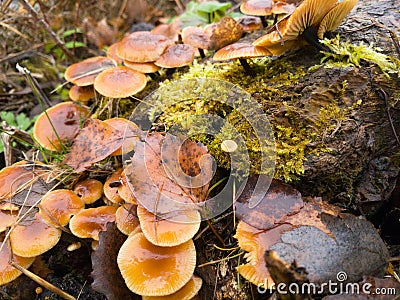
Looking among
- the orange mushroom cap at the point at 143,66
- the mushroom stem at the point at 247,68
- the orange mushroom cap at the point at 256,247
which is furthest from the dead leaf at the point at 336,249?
the orange mushroom cap at the point at 143,66

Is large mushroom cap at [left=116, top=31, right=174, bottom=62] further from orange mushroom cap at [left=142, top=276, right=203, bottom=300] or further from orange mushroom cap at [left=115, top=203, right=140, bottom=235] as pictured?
orange mushroom cap at [left=142, top=276, right=203, bottom=300]

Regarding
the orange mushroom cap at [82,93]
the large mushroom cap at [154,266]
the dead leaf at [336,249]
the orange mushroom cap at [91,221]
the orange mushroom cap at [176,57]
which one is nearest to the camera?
the dead leaf at [336,249]

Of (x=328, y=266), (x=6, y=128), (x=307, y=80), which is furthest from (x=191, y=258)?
(x=6, y=128)

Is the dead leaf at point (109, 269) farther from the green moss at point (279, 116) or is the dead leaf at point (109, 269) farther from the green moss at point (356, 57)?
the green moss at point (356, 57)

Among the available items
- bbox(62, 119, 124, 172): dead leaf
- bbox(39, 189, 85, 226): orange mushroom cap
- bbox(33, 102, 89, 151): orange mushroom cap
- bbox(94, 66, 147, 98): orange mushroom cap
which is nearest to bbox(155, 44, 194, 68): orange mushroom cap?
bbox(94, 66, 147, 98): orange mushroom cap

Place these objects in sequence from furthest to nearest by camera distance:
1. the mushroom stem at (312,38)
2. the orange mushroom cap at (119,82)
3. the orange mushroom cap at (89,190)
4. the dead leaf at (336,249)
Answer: the orange mushroom cap at (119,82)
the orange mushroom cap at (89,190)
the mushroom stem at (312,38)
the dead leaf at (336,249)

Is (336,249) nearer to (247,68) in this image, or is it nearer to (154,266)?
(154,266)
